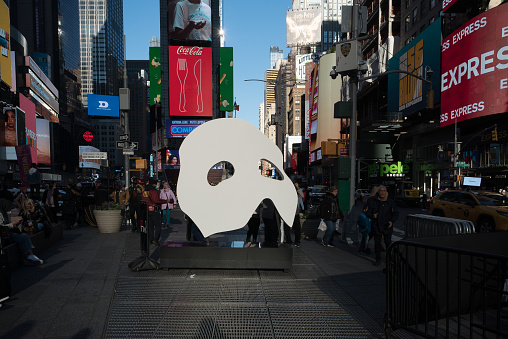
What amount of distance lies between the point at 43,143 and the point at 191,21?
37300 mm

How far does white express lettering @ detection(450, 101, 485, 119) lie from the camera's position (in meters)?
25.7

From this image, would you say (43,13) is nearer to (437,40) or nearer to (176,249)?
(437,40)

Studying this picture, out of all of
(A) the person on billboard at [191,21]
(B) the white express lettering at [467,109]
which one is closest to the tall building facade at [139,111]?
(A) the person on billboard at [191,21]

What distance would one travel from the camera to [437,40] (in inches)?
1248


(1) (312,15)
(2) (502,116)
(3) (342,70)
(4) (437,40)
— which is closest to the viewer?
(3) (342,70)

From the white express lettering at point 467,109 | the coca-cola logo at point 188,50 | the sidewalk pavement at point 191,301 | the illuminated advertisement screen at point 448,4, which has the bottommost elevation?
the sidewalk pavement at point 191,301

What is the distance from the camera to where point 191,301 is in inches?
216

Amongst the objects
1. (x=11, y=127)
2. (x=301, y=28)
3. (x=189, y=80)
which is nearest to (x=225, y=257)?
(x=189, y=80)

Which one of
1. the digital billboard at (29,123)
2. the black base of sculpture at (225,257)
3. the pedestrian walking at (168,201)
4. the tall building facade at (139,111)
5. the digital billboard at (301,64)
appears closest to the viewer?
the black base of sculpture at (225,257)

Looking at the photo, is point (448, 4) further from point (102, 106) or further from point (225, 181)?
point (102, 106)

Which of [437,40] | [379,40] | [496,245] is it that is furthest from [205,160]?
[379,40]

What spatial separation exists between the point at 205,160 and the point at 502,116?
88.6 feet

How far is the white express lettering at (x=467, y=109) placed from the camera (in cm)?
2565

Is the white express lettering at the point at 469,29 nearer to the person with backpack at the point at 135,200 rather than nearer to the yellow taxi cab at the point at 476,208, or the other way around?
the yellow taxi cab at the point at 476,208
